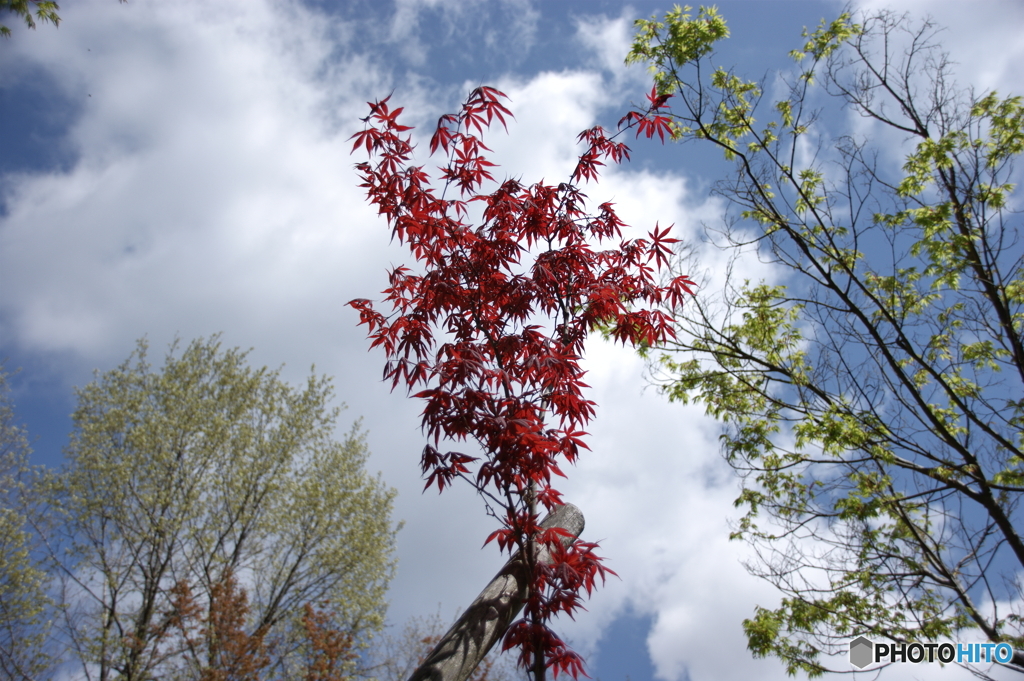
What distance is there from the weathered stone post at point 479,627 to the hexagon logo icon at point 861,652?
19.0 ft

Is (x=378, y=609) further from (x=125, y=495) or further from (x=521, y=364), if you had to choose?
(x=521, y=364)

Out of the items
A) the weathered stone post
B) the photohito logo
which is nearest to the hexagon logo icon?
the photohito logo

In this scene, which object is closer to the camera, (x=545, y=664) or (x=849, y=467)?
(x=545, y=664)

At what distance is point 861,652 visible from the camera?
6.73 meters

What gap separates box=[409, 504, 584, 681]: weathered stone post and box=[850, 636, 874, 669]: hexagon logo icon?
19.0ft

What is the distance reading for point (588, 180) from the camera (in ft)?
12.3

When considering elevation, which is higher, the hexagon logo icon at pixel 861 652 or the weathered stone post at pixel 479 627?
the hexagon logo icon at pixel 861 652

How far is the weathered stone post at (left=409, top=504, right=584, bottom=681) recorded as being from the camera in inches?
96.9

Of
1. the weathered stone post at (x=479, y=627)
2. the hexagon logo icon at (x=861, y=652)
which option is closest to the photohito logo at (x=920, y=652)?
the hexagon logo icon at (x=861, y=652)

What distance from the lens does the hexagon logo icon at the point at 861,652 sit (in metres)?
6.69

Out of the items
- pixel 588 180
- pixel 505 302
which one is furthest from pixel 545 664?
pixel 588 180

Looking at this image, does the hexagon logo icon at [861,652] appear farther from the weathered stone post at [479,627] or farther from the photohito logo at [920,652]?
the weathered stone post at [479,627]

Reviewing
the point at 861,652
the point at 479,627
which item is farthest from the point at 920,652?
the point at 479,627

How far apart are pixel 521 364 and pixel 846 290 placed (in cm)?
569
